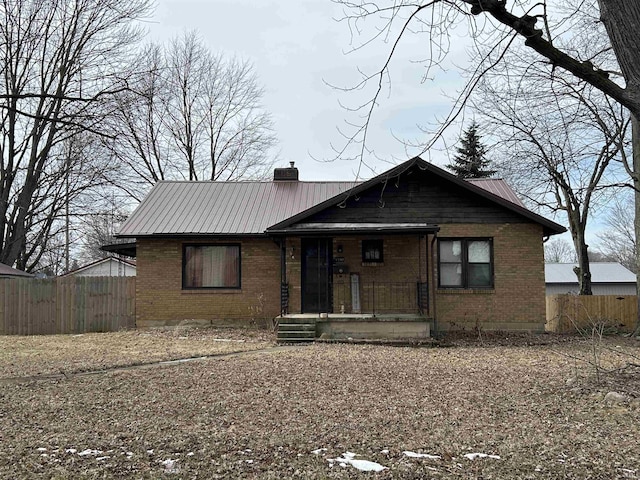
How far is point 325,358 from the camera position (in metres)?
11.1

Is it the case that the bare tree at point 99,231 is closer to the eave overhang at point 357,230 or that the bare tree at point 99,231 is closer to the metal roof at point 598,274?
the eave overhang at point 357,230

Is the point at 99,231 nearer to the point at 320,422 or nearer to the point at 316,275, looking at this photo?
the point at 316,275

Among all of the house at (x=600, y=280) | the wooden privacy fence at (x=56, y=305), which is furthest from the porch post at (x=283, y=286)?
the house at (x=600, y=280)

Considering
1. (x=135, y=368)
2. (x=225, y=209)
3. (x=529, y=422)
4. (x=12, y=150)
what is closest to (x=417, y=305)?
(x=225, y=209)

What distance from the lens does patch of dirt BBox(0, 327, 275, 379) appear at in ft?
33.9

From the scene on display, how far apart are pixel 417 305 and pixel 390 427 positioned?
10034 mm

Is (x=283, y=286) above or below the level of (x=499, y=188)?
below

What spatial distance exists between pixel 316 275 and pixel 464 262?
166 inches

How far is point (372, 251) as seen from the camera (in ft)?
54.2

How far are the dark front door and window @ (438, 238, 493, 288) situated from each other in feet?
10.4

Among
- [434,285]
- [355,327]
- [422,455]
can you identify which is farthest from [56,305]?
[422,455]

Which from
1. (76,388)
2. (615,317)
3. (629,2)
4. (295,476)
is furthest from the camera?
(615,317)

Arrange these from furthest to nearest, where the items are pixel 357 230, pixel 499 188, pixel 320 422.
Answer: pixel 499 188
pixel 357 230
pixel 320 422

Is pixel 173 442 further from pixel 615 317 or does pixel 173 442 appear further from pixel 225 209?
pixel 615 317
